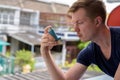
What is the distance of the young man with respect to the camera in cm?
53

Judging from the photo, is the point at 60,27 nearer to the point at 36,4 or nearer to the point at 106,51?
the point at 36,4

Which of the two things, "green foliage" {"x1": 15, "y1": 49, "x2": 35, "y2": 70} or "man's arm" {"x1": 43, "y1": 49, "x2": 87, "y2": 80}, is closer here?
"man's arm" {"x1": 43, "y1": 49, "x2": 87, "y2": 80}

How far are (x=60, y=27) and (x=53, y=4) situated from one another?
923mm

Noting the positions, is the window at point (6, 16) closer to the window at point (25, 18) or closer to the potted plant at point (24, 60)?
the window at point (25, 18)

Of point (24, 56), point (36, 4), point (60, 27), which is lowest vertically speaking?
point (24, 56)

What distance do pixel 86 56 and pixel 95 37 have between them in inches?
2.8

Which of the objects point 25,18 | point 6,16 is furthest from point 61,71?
point 25,18

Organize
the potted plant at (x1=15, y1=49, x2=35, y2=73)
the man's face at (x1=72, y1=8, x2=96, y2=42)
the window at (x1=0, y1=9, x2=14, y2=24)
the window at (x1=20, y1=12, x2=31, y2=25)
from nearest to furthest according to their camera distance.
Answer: the man's face at (x1=72, y1=8, x2=96, y2=42) < the potted plant at (x1=15, y1=49, x2=35, y2=73) < the window at (x1=0, y1=9, x2=14, y2=24) < the window at (x1=20, y1=12, x2=31, y2=25)

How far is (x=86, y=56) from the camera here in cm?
61

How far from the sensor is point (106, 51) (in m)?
0.55

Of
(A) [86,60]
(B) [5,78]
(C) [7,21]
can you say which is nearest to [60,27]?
(C) [7,21]

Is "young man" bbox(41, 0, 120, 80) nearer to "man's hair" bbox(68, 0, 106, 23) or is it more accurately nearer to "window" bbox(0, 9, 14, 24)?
"man's hair" bbox(68, 0, 106, 23)

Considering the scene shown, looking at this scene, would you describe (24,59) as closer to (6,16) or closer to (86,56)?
(6,16)

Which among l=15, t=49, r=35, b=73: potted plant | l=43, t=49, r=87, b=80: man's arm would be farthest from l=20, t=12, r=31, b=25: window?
l=43, t=49, r=87, b=80: man's arm
